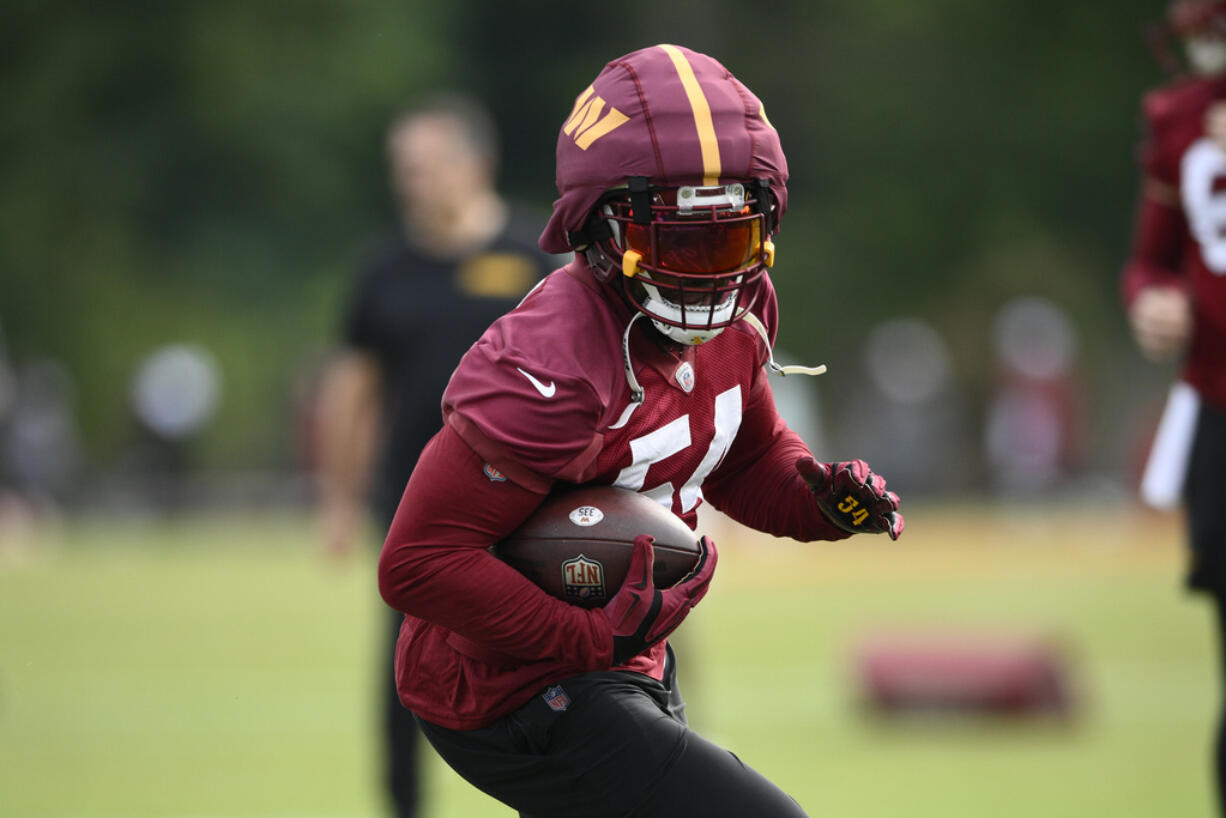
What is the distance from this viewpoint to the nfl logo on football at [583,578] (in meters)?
3.26

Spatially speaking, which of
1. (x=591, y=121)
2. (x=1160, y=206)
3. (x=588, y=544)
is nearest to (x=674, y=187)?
(x=591, y=121)

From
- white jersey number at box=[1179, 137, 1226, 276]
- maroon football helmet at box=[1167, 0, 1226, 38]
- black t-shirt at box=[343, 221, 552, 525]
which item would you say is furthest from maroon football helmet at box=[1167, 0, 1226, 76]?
black t-shirt at box=[343, 221, 552, 525]

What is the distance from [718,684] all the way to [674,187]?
678 centimetres

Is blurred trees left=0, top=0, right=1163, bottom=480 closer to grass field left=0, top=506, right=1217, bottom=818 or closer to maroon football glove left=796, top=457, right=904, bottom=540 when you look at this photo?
grass field left=0, top=506, right=1217, bottom=818

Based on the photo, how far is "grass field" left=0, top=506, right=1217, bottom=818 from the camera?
7.04m

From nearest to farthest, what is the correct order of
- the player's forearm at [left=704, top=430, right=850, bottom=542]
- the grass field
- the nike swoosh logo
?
the nike swoosh logo < the player's forearm at [left=704, top=430, right=850, bottom=542] < the grass field

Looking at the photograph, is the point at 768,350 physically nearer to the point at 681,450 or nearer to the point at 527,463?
the point at 681,450

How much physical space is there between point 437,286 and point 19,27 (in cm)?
2712

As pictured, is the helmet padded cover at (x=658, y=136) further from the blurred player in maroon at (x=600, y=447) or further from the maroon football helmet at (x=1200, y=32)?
the maroon football helmet at (x=1200, y=32)

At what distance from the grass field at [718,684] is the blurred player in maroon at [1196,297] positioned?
2.05 metres

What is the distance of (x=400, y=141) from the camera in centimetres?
599

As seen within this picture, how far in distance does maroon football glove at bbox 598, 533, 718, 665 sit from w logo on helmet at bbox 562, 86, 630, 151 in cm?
78

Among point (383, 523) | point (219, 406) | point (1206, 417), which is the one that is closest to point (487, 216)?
point (383, 523)

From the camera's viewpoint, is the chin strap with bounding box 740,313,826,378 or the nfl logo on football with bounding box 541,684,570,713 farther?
the chin strap with bounding box 740,313,826,378
